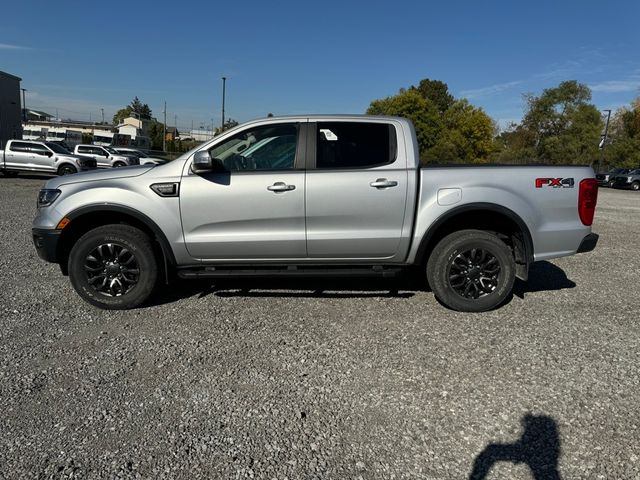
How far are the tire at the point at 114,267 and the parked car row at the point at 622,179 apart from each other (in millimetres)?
35320

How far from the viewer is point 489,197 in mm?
4297

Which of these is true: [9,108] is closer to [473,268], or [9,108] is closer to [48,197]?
[48,197]

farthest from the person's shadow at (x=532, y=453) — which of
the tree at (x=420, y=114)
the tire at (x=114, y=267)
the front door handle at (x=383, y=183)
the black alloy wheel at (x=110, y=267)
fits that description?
Answer: the tree at (x=420, y=114)

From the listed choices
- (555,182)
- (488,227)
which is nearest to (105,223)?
(488,227)

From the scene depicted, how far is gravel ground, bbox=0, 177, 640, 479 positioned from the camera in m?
2.38

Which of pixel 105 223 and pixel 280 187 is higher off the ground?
pixel 280 187

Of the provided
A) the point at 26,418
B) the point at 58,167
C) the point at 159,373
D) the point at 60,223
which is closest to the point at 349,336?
the point at 159,373

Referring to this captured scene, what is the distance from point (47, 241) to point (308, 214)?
8.22ft

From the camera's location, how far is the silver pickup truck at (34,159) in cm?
2041

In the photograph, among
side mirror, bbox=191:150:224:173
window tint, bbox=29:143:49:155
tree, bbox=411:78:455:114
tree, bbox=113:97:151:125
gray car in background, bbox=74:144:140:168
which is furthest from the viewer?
tree, bbox=113:97:151:125

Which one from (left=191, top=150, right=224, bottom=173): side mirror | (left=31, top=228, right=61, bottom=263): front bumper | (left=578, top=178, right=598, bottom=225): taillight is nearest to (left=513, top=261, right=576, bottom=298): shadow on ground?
(left=578, top=178, right=598, bottom=225): taillight

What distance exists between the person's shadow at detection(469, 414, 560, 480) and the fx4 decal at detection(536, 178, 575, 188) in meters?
2.40

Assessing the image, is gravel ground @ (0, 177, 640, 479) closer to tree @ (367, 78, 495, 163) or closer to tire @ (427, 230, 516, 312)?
tire @ (427, 230, 516, 312)

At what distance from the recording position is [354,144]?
4.42 metres
